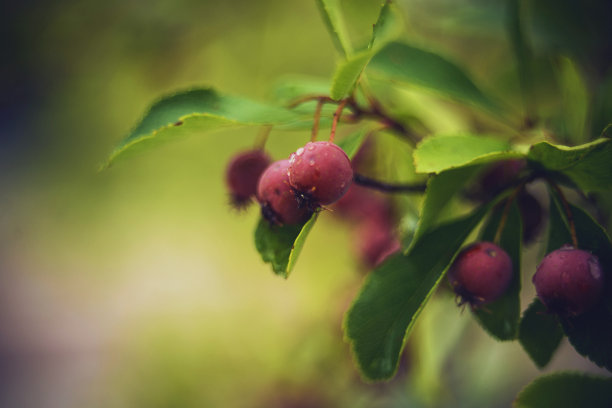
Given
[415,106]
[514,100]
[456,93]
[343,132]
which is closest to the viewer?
[456,93]

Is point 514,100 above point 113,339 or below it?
above

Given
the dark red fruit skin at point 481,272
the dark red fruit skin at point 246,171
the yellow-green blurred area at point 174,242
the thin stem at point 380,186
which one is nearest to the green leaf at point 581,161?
the dark red fruit skin at point 481,272

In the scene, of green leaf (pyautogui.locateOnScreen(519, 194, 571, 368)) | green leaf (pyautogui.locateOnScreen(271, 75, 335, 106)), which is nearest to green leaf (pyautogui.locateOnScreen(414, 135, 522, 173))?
green leaf (pyautogui.locateOnScreen(519, 194, 571, 368))

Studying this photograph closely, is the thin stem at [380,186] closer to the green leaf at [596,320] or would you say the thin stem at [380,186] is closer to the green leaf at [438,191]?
the green leaf at [438,191]

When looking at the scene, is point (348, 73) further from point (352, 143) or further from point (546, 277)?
point (546, 277)

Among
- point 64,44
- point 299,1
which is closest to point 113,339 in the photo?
point 64,44

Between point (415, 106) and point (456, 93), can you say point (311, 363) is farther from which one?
point (456, 93)
